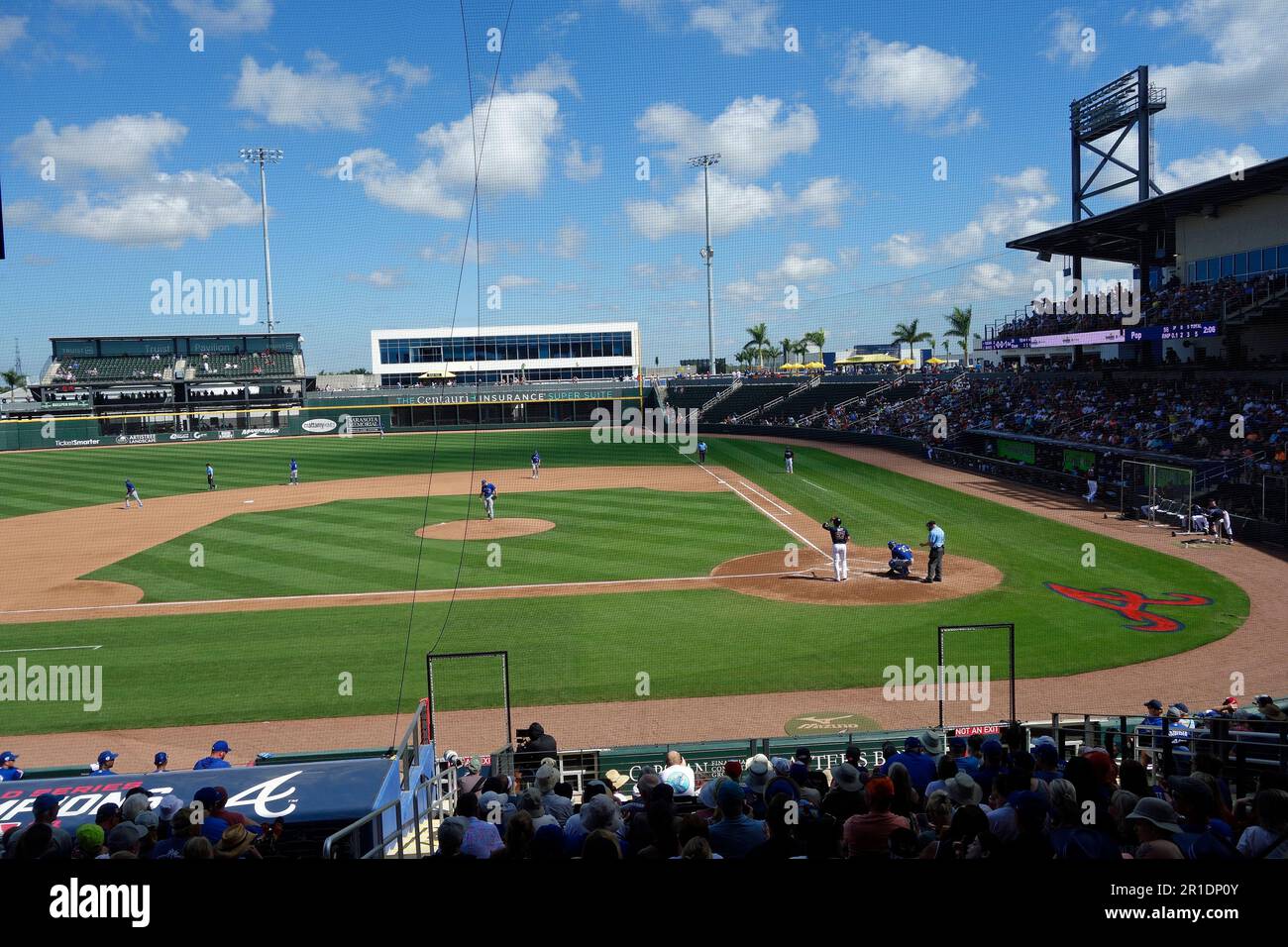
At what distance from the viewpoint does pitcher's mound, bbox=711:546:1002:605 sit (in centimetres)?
2067

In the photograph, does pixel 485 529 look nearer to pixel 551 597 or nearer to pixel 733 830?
pixel 551 597

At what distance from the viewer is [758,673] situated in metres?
16.1

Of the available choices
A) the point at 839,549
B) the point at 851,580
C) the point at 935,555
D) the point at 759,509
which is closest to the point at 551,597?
the point at 839,549

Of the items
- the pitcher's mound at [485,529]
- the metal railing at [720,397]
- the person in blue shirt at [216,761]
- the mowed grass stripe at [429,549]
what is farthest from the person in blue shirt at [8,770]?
the metal railing at [720,397]

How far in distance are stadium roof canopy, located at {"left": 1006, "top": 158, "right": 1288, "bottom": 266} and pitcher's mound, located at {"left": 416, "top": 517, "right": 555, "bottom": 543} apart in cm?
2991

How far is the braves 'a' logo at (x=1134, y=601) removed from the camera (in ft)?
60.0

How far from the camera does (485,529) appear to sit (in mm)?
30922

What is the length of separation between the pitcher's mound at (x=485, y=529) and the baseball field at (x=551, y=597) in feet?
0.64

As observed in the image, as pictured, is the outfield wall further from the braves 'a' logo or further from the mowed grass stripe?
the braves 'a' logo

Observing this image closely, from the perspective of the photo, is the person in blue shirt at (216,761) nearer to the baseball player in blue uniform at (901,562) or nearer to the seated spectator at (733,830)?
the seated spectator at (733,830)

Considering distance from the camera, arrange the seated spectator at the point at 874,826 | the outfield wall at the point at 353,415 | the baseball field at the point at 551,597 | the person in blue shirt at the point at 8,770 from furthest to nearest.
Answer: the outfield wall at the point at 353,415 < the baseball field at the point at 551,597 < the person in blue shirt at the point at 8,770 < the seated spectator at the point at 874,826
